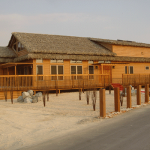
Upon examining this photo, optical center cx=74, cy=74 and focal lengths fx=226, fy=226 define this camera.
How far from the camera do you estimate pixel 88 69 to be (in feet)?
77.2

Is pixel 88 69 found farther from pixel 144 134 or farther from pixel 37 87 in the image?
pixel 144 134

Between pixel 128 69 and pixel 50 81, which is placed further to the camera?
pixel 128 69

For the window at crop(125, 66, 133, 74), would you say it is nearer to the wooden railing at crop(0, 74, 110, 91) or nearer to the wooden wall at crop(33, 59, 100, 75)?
the wooden railing at crop(0, 74, 110, 91)

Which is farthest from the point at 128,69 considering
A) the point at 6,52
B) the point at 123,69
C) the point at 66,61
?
the point at 6,52

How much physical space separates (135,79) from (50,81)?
10.2 m

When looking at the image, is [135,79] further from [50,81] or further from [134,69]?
[50,81]

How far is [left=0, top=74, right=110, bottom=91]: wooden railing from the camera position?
56.6ft

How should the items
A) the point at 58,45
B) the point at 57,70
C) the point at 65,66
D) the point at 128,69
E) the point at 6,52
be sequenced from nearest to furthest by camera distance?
the point at 57,70 → the point at 65,66 → the point at 58,45 → the point at 6,52 → the point at 128,69

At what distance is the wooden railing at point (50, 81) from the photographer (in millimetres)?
17250

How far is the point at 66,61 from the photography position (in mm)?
22344

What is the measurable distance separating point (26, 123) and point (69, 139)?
2.76 m

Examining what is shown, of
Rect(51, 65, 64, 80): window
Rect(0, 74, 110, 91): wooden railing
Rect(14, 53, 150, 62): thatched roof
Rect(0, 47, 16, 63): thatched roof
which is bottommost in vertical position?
Rect(0, 74, 110, 91): wooden railing

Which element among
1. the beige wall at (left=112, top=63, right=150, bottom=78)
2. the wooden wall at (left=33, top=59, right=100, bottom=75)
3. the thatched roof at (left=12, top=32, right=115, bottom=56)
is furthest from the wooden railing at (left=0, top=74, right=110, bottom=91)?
the thatched roof at (left=12, top=32, right=115, bottom=56)

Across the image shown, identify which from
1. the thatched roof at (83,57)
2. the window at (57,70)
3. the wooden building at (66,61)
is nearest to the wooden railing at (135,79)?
the wooden building at (66,61)
